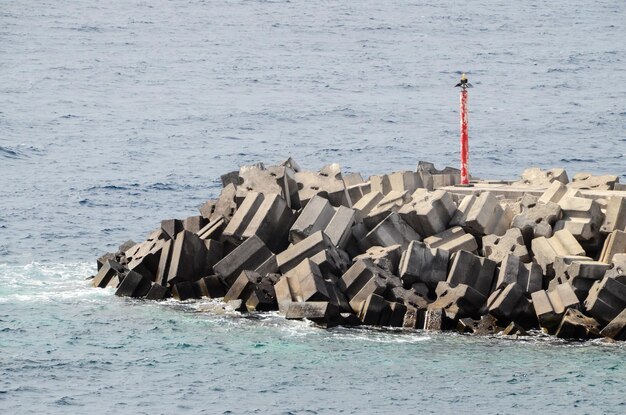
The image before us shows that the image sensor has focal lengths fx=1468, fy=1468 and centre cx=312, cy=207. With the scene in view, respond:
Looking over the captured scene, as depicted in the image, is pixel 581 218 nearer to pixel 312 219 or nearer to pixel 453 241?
pixel 453 241

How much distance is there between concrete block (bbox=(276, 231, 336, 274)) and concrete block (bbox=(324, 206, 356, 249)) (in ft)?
1.58

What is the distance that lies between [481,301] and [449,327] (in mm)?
900

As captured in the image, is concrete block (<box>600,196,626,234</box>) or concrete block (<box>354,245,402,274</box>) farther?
concrete block (<box>600,196,626,234</box>)

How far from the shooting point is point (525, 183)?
35.6 meters

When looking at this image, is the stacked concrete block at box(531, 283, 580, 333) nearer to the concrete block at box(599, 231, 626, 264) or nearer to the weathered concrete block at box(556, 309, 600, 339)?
the weathered concrete block at box(556, 309, 600, 339)

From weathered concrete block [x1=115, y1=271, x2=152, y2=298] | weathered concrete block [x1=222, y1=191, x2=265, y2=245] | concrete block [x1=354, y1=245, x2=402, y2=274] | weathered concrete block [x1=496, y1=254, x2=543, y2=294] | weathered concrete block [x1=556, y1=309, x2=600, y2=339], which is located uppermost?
weathered concrete block [x1=222, y1=191, x2=265, y2=245]

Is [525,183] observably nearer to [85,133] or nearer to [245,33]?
[85,133]

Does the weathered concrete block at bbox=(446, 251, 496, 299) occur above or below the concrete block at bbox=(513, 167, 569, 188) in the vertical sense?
below

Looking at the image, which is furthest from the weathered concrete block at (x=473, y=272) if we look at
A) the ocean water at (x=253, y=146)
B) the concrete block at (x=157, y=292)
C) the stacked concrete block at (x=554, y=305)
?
the concrete block at (x=157, y=292)

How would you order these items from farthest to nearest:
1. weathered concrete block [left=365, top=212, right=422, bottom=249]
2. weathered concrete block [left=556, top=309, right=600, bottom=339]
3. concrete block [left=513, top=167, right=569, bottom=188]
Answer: concrete block [left=513, top=167, right=569, bottom=188] < weathered concrete block [left=365, top=212, right=422, bottom=249] < weathered concrete block [left=556, top=309, right=600, bottom=339]

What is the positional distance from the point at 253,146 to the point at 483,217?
2948 centimetres

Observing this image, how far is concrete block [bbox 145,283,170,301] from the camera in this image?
32.6 meters

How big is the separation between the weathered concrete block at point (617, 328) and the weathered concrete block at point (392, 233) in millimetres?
5179

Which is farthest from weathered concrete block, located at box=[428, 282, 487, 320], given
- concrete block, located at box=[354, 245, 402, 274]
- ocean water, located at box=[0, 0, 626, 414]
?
concrete block, located at box=[354, 245, 402, 274]
